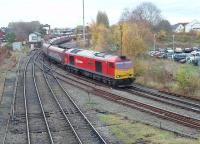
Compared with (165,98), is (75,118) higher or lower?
lower

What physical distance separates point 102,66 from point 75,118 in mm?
13374

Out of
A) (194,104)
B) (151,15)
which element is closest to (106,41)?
(194,104)

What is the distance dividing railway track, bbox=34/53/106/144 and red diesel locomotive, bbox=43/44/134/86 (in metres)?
3.77

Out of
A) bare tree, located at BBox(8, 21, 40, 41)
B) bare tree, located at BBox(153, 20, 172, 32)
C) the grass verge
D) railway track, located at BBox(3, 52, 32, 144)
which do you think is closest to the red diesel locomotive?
railway track, located at BBox(3, 52, 32, 144)

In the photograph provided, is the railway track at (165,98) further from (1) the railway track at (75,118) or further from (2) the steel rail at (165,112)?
(1) the railway track at (75,118)

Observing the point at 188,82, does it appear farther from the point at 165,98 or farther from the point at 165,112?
the point at 165,112

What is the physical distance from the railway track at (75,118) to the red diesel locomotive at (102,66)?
12.4 feet

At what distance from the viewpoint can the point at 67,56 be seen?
4991 centimetres

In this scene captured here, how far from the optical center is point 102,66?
124 ft

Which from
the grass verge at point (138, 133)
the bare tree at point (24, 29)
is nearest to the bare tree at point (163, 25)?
the bare tree at point (24, 29)

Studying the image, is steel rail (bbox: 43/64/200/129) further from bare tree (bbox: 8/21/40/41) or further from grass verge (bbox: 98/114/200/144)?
bare tree (bbox: 8/21/40/41)

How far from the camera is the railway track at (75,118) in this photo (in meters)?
20.1

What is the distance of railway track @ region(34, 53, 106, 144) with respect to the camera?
66.0 ft

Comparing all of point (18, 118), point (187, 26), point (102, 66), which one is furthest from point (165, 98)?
point (187, 26)
